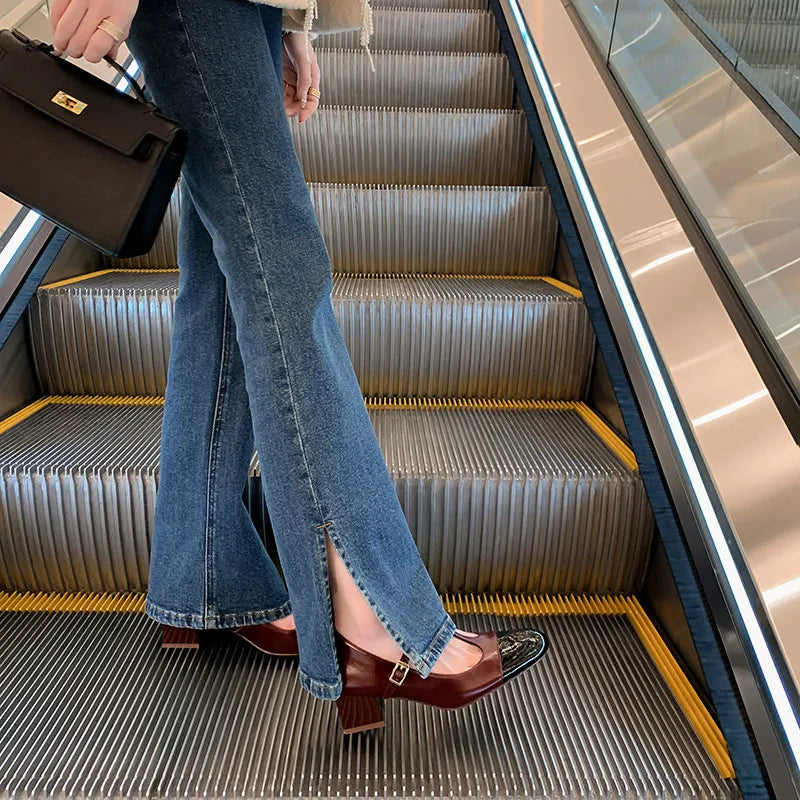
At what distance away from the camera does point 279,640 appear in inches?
45.4

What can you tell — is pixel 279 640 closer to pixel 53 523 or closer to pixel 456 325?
pixel 53 523

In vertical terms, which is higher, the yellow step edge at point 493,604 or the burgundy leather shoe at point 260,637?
the burgundy leather shoe at point 260,637

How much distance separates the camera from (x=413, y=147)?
239 centimetres

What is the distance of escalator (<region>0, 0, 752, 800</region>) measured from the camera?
0.98 m

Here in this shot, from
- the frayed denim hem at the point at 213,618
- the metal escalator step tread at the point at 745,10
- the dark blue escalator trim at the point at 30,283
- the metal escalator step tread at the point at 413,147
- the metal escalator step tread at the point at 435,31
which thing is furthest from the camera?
the metal escalator step tread at the point at 435,31

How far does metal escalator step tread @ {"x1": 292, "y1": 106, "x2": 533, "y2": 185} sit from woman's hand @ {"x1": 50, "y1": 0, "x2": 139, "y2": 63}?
5.51 ft

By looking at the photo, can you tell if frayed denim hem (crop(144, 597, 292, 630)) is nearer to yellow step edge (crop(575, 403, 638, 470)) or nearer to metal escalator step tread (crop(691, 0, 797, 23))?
yellow step edge (crop(575, 403, 638, 470))

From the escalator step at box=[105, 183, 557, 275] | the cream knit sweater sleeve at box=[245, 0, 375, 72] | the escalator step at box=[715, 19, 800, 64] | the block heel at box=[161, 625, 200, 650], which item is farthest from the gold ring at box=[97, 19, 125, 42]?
the escalator step at box=[105, 183, 557, 275]

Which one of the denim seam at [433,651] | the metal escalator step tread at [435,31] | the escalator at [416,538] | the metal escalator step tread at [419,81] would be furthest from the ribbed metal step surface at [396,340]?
the metal escalator step tread at [435,31]

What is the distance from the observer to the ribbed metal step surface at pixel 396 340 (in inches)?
64.8

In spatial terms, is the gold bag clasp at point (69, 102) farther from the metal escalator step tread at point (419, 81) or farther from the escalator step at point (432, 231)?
the metal escalator step tread at point (419, 81)

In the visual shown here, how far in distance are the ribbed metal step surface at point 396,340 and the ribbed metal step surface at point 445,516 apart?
0.30 metres

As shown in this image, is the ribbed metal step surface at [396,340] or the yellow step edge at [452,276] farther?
the yellow step edge at [452,276]

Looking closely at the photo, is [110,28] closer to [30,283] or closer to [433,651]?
[433,651]
